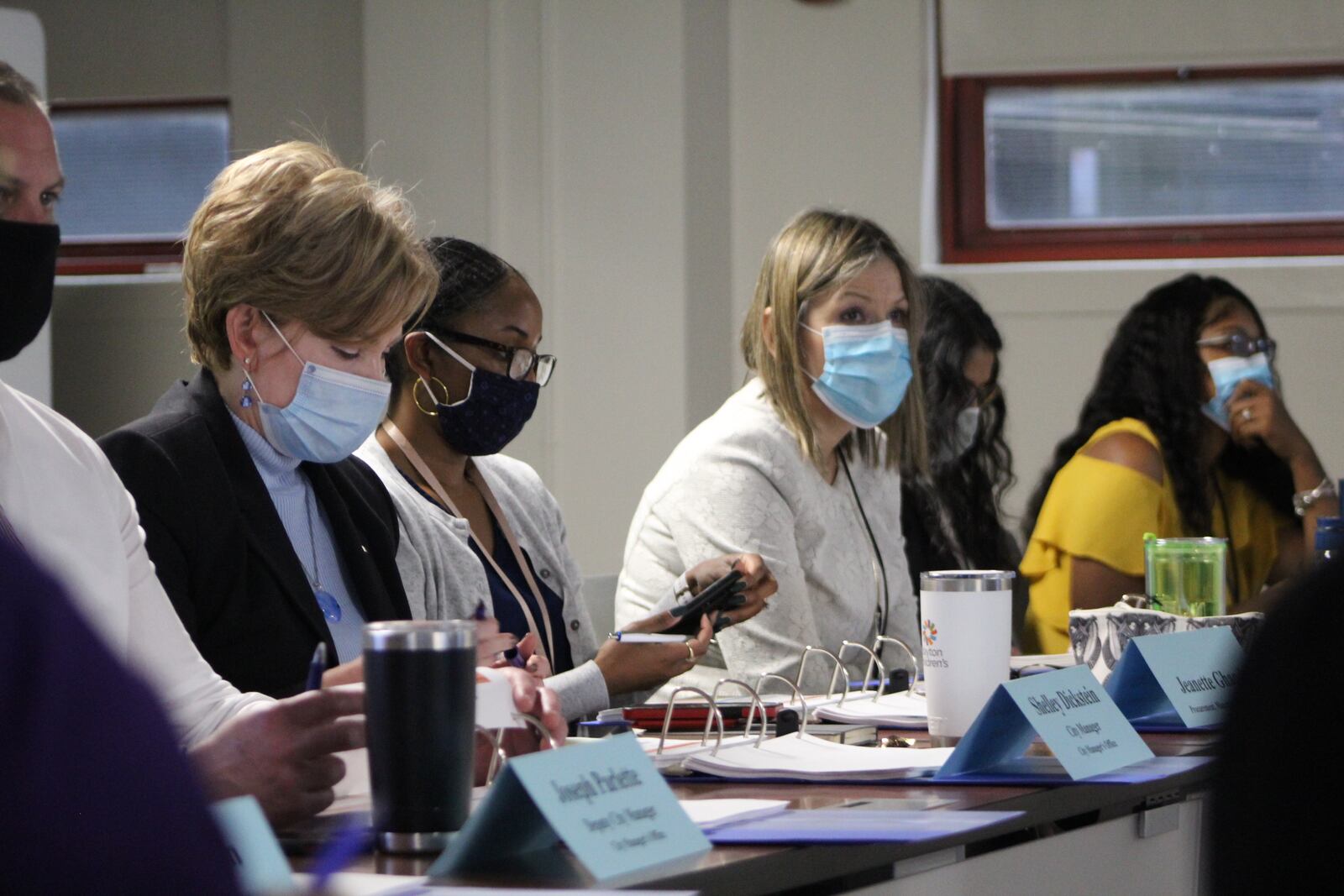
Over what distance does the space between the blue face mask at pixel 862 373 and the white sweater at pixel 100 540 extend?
1.49 meters

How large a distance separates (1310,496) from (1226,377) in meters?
0.36

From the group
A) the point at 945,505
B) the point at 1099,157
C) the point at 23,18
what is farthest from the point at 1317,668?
the point at 1099,157

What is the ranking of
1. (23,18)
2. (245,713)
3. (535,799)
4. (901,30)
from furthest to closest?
(901,30) → (23,18) → (245,713) → (535,799)

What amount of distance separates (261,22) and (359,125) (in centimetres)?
40

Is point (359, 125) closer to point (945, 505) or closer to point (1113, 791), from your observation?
point (945, 505)

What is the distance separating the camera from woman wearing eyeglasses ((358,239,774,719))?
2.32 m

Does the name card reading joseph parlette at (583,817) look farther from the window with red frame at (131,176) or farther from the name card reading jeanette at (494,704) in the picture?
the window with red frame at (131,176)

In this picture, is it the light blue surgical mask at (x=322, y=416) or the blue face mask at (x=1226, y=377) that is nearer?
the light blue surgical mask at (x=322, y=416)

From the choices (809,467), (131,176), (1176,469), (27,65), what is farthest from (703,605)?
(131,176)

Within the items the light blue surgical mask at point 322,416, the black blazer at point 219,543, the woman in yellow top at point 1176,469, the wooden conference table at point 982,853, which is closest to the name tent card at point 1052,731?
the wooden conference table at point 982,853

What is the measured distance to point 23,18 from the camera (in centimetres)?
383

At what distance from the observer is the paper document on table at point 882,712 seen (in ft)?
5.72

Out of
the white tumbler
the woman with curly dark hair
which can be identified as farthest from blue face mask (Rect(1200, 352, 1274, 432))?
the white tumbler

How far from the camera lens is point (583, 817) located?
993 millimetres
